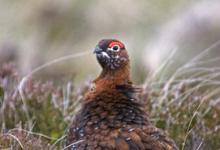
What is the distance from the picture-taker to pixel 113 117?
5.61 m

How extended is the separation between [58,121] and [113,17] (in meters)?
7.85

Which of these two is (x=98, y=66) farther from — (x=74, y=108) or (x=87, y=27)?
(x=74, y=108)

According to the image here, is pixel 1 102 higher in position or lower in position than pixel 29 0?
lower

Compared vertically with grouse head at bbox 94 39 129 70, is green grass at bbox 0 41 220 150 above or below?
below

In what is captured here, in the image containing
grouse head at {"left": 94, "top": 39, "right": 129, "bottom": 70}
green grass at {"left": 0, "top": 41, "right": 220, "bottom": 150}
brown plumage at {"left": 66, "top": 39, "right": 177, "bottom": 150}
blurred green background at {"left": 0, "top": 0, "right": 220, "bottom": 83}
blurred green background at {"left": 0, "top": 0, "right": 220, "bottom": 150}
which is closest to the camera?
brown plumage at {"left": 66, "top": 39, "right": 177, "bottom": 150}

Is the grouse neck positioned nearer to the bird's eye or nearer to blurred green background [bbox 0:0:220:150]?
the bird's eye

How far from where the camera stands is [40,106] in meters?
7.15

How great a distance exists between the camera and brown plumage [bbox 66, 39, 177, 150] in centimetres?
536

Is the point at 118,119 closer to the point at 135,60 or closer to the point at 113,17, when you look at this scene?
the point at 135,60

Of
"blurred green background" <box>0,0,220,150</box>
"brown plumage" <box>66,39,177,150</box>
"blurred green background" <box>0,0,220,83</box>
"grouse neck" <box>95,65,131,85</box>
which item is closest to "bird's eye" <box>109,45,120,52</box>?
"brown plumage" <box>66,39,177,150</box>

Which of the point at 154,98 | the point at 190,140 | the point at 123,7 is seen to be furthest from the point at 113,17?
the point at 190,140

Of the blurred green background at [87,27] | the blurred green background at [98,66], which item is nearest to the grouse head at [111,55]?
the blurred green background at [98,66]

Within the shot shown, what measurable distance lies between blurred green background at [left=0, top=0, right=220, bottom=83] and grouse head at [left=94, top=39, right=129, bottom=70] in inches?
247

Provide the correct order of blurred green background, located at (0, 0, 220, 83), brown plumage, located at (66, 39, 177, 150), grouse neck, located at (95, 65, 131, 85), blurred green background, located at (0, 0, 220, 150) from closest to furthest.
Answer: brown plumage, located at (66, 39, 177, 150) < grouse neck, located at (95, 65, 131, 85) < blurred green background, located at (0, 0, 220, 150) < blurred green background, located at (0, 0, 220, 83)
